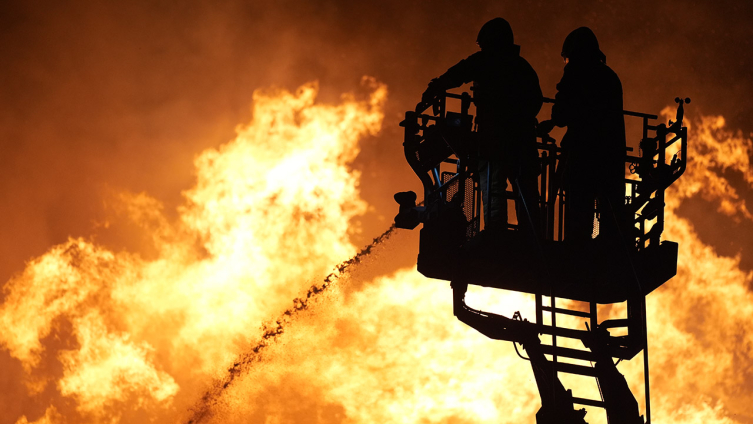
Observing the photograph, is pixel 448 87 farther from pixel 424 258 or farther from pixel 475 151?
pixel 424 258

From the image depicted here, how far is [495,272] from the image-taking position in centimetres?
1873

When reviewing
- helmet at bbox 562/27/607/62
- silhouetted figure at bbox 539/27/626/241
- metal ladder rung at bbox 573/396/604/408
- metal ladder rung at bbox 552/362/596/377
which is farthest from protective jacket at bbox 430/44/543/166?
metal ladder rung at bbox 573/396/604/408

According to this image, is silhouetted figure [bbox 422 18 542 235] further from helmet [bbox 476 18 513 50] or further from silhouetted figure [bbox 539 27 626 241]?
silhouetted figure [bbox 539 27 626 241]

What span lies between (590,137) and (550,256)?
220 centimetres

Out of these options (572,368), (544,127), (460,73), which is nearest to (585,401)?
(572,368)

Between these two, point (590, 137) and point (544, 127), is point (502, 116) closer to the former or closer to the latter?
point (544, 127)

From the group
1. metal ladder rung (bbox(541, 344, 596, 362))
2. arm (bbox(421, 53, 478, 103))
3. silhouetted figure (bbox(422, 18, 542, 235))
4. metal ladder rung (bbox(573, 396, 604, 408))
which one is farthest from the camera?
arm (bbox(421, 53, 478, 103))

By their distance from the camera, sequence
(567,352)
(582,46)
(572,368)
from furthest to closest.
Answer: (582,46) < (572,368) < (567,352)

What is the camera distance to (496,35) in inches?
755

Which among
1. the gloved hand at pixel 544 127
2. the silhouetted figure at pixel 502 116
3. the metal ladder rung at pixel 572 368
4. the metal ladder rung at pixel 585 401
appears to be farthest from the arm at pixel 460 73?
the metal ladder rung at pixel 585 401

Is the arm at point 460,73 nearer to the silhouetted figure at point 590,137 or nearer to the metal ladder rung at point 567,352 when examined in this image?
the silhouetted figure at point 590,137

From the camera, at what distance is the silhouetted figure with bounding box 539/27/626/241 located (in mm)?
18219

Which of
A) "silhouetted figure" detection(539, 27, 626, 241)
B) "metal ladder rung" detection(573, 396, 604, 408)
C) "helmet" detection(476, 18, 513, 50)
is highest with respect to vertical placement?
"helmet" detection(476, 18, 513, 50)

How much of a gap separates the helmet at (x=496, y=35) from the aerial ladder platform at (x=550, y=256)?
117 centimetres
